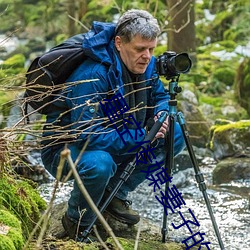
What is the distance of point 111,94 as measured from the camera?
3.31m

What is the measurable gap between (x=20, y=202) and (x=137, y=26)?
1.12 meters

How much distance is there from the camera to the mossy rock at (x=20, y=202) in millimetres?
3010

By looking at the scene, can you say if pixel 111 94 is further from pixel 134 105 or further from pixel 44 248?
pixel 44 248

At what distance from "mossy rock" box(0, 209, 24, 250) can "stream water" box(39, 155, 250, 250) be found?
4.57 ft

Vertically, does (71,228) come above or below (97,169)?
below

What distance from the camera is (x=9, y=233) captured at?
8.09 feet

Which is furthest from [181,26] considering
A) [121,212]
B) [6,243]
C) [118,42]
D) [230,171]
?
[6,243]

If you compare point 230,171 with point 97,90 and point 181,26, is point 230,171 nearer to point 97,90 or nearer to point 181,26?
point 97,90

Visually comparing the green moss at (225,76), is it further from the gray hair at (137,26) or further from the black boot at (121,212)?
the gray hair at (137,26)

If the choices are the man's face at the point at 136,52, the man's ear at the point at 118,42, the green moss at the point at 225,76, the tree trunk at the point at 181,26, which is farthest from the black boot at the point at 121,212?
the green moss at the point at 225,76

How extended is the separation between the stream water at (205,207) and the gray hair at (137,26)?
130cm

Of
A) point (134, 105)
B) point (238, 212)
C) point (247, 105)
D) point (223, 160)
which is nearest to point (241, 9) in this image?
point (247, 105)

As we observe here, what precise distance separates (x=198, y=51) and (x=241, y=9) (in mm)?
1579

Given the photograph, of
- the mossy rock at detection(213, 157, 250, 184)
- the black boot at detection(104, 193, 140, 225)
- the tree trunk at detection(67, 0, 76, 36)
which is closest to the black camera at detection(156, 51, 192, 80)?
the black boot at detection(104, 193, 140, 225)
